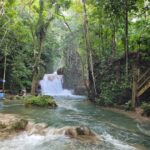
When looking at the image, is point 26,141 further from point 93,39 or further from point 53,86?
point 53,86

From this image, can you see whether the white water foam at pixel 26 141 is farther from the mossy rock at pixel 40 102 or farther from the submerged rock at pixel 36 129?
the mossy rock at pixel 40 102

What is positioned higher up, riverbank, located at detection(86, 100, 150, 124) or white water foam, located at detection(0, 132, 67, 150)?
riverbank, located at detection(86, 100, 150, 124)

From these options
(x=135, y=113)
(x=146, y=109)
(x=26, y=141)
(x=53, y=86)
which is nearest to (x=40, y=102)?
(x=135, y=113)

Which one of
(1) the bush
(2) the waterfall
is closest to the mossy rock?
(1) the bush

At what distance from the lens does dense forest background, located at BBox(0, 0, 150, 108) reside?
17484mm

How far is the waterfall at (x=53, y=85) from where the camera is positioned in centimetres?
3534

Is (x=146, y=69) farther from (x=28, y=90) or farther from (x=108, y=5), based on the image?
(x=28, y=90)

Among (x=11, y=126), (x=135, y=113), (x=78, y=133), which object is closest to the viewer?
(x=78, y=133)

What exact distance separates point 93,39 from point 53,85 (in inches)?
500

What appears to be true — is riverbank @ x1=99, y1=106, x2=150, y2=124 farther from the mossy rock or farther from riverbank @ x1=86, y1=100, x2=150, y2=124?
the mossy rock

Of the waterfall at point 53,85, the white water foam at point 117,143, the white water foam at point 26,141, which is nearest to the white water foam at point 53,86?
the waterfall at point 53,85

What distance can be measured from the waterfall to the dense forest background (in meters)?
1.61

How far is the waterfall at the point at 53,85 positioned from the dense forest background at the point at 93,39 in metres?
1.61

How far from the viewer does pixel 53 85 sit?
120 feet
